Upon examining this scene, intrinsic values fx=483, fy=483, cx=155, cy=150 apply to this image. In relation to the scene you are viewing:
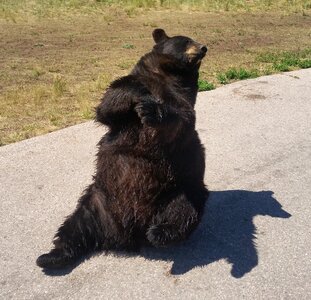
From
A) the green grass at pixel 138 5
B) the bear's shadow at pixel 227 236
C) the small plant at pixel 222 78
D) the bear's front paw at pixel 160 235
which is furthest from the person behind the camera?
the green grass at pixel 138 5

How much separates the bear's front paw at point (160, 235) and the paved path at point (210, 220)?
326mm

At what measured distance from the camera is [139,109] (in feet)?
10.2

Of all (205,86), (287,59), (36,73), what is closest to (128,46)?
(36,73)

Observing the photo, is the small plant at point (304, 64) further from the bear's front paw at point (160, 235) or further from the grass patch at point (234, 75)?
the bear's front paw at point (160, 235)

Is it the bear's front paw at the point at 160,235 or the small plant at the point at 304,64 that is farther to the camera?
the small plant at the point at 304,64

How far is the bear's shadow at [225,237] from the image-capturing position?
370cm

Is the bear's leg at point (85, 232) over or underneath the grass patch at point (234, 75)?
over

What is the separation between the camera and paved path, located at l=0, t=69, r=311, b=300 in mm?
Result: 3406

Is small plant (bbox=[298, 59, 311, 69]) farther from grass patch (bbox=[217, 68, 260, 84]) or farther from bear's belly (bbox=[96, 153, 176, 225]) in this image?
bear's belly (bbox=[96, 153, 176, 225])

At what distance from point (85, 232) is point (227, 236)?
124cm

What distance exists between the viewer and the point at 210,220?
432cm

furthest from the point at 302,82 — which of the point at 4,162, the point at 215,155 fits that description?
the point at 4,162

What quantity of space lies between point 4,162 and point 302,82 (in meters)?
5.75

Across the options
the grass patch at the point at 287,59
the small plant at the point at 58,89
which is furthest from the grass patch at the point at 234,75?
the small plant at the point at 58,89
